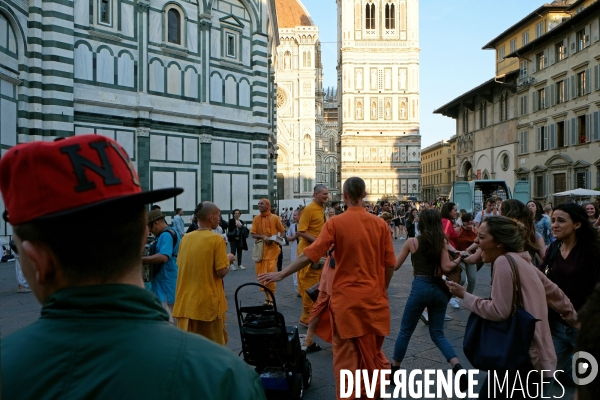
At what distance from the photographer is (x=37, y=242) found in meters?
1.15

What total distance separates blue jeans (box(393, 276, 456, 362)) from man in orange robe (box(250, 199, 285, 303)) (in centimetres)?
356

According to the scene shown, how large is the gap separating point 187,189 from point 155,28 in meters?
6.54

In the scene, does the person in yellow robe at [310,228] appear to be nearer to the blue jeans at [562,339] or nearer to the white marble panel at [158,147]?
the blue jeans at [562,339]

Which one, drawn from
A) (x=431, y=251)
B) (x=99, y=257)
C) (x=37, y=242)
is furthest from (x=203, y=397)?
(x=431, y=251)

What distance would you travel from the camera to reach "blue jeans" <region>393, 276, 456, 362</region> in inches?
192

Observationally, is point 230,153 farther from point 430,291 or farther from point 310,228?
point 430,291

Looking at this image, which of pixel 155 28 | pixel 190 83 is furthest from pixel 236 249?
pixel 155 28

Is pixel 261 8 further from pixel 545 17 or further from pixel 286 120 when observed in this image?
pixel 286 120

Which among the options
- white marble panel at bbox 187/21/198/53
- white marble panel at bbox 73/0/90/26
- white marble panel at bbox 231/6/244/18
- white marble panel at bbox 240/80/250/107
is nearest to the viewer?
white marble panel at bbox 73/0/90/26

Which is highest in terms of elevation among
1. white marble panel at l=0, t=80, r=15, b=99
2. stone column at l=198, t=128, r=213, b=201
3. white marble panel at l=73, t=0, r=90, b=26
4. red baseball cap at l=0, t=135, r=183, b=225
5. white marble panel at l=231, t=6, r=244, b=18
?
white marble panel at l=231, t=6, r=244, b=18

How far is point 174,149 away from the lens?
20.7 meters

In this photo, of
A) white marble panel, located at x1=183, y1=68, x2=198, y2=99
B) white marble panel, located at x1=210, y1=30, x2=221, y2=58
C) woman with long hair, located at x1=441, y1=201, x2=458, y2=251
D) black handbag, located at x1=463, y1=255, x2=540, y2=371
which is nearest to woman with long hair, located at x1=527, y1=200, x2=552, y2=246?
woman with long hair, located at x1=441, y1=201, x2=458, y2=251

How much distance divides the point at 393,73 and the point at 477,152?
21443 mm

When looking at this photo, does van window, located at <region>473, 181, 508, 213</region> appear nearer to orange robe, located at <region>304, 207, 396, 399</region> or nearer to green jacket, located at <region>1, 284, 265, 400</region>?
orange robe, located at <region>304, 207, 396, 399</region>
